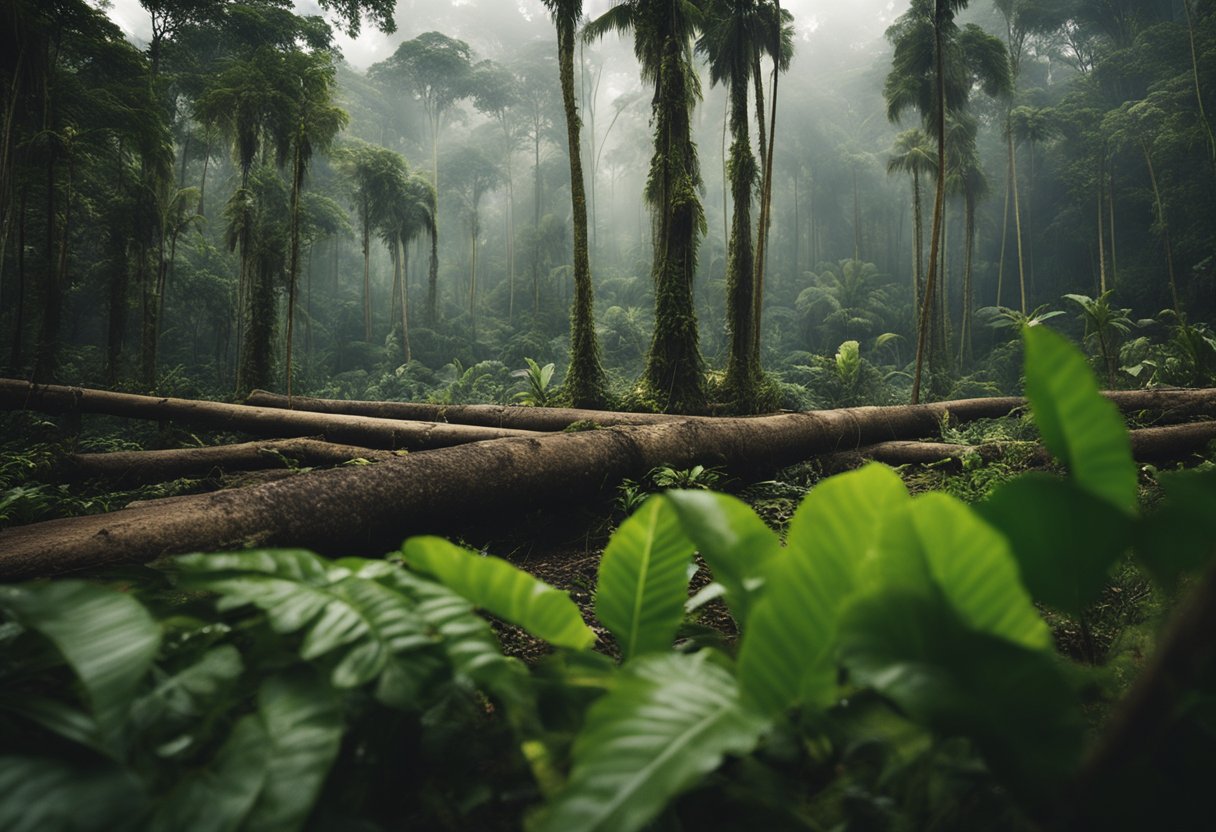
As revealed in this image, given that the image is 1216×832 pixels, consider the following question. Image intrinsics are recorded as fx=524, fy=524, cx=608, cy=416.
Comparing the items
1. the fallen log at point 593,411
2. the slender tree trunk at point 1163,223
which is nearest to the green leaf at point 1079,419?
the fallen log at point 593,411

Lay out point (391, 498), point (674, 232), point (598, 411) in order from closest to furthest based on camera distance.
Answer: point (391, 498) → point (598, 411) → point (674, 232)

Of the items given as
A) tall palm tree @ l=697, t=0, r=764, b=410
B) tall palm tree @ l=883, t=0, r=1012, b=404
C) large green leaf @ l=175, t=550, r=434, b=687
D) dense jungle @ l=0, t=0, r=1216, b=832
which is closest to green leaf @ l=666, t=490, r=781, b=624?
dense jungle @ l=0, t=0, r=1216, b=832

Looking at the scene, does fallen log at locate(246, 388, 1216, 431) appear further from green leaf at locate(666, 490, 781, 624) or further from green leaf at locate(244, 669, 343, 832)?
green leaf at locate(244, 669, 343, 832)

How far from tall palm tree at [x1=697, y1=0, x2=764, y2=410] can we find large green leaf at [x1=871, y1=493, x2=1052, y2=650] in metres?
8.84

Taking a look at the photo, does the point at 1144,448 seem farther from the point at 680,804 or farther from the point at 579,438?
the point at 680,804

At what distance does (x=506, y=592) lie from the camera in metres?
0.72

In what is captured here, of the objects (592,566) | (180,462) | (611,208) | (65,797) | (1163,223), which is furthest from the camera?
(611,208)

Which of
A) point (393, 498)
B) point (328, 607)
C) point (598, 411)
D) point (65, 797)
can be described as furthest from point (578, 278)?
point (65, 797)

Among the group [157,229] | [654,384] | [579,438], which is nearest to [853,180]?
[654,384]

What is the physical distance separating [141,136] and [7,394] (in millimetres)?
11872

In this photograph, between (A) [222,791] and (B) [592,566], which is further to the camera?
(B) [592,566]

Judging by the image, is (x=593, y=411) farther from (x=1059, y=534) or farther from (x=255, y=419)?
(x=1059, y=534)

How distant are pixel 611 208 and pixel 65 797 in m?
56.8

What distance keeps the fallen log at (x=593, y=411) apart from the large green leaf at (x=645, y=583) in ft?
11.8
